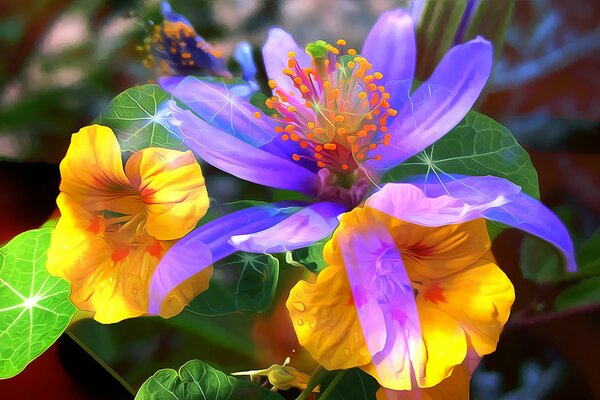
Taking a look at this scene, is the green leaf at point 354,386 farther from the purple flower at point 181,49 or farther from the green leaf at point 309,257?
the purple flower at point 181,49

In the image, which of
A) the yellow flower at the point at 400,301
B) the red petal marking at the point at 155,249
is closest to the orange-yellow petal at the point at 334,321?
the yellow flower at the point at 400,301

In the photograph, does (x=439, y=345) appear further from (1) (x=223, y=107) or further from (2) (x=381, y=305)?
(1) (x=223, y=107)

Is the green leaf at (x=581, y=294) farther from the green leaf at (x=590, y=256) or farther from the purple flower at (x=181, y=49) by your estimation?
the purple flower at (x=181, y=49)

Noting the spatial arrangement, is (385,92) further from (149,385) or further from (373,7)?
(149,385)

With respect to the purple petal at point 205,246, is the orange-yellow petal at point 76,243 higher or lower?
lower

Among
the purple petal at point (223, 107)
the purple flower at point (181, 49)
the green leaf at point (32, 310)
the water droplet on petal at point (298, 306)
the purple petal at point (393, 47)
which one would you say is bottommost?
the green leaf at point (32, 310)

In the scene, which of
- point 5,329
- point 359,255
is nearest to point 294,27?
point 359,255
